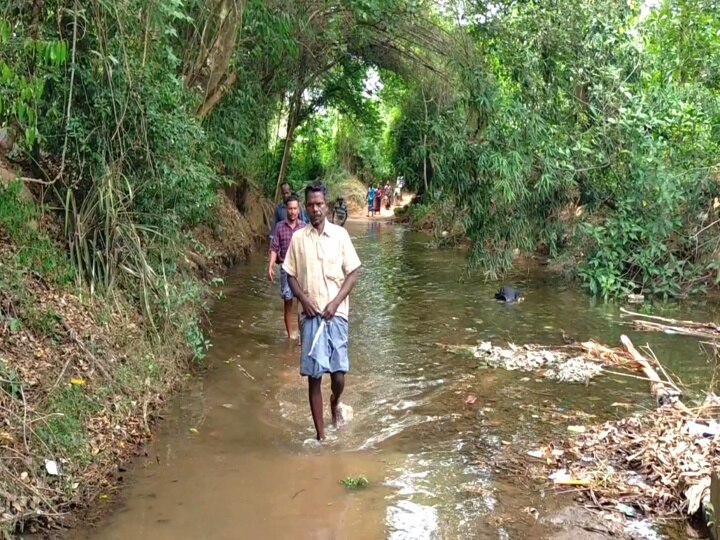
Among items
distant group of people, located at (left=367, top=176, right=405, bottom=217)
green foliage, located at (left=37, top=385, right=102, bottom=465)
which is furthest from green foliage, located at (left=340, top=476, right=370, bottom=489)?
distant group of people, located at (left=367, top=176, right=405, bottom=217)

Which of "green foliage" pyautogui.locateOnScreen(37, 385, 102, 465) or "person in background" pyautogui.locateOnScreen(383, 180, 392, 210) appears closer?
"green foliage" pyautogui.locateOnScreen(37, 385, 102, 465)

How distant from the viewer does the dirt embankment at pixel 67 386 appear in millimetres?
3693

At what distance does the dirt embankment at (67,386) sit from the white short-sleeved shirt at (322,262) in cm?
161

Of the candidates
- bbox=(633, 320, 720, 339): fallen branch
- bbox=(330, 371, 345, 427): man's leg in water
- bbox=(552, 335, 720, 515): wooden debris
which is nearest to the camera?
bbox=(552, 335, 720, 515): wooden debris

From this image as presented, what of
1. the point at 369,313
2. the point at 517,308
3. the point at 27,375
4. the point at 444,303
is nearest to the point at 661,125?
the point at 517,308

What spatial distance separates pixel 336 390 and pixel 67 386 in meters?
1.95

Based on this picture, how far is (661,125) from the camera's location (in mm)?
10609

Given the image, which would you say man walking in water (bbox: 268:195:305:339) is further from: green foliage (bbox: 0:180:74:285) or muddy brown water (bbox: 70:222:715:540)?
green foliage (bbox: 0:180:74:285)

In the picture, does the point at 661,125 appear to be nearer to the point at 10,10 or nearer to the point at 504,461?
the point at 504,461

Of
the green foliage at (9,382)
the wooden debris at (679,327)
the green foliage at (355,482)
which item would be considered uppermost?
the green foliage at (9,382)

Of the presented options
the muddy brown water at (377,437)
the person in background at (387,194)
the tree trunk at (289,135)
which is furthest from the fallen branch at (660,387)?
the person in background at (387,194)

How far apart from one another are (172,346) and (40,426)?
2.23 meters

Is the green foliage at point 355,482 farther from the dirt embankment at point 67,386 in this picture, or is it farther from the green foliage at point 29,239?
the green foliage at point 29,239

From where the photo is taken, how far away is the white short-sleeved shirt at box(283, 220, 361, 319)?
4875 millimetres
